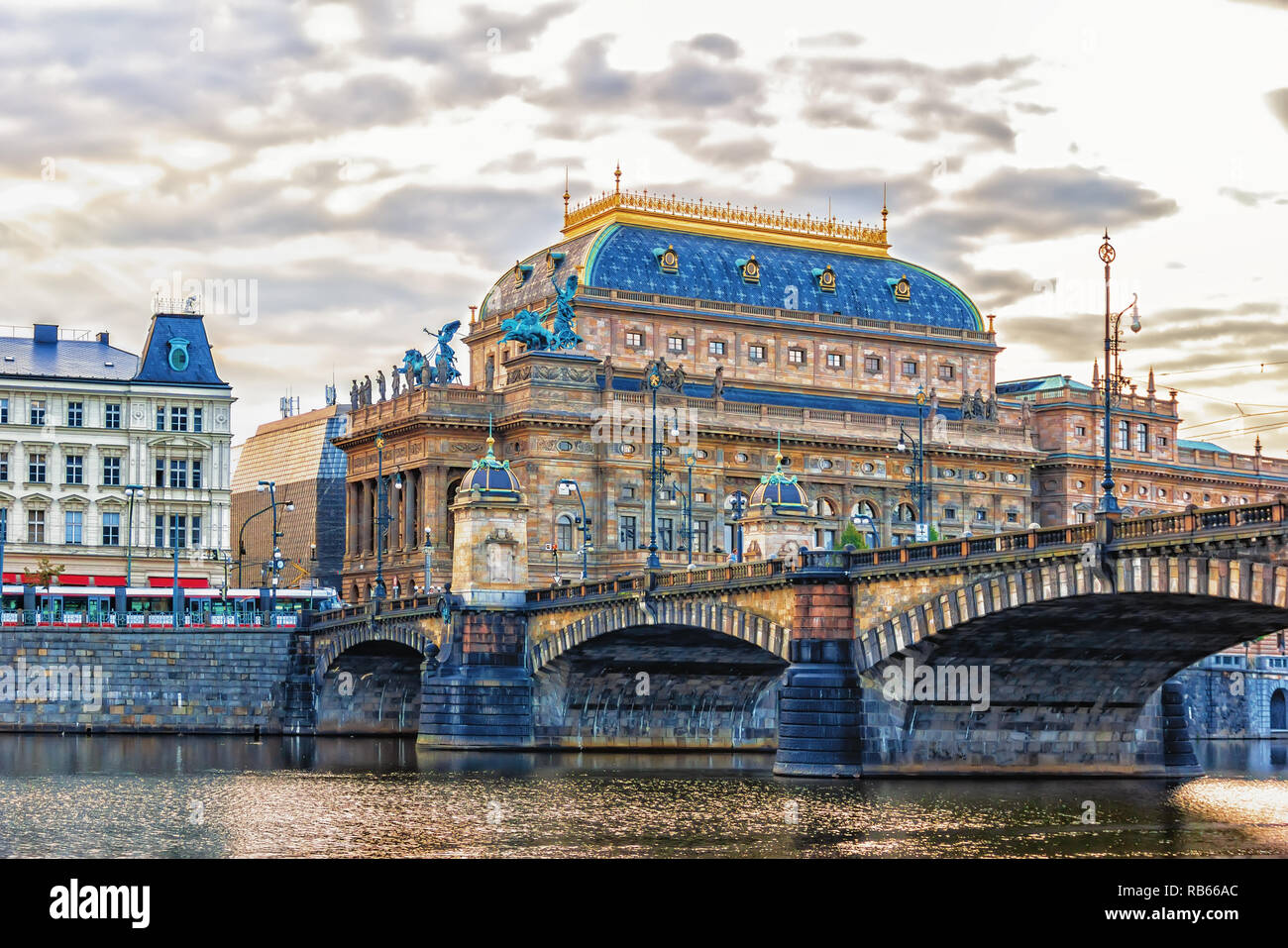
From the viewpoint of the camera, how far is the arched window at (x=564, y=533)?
14050cm

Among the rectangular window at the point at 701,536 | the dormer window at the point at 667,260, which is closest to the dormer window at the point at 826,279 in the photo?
the dormer window at the point at 667,260

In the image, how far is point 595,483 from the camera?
14175 cm

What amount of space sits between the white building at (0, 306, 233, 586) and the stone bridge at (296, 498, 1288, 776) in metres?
44.0

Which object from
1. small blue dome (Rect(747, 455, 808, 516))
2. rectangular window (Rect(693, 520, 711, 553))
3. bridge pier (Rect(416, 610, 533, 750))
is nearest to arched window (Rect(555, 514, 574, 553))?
rectangular window (Rect(693, 520, 711, 553))

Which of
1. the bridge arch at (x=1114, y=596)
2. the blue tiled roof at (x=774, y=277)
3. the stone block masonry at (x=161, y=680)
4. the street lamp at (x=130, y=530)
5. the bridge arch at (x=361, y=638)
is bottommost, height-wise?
the stone block masonry at (x=161, y=680)

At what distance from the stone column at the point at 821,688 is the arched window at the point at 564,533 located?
A: 62639 millimetres

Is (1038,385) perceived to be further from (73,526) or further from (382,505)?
(73,526)

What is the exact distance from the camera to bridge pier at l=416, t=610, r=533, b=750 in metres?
97.9

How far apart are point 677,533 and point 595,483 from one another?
20.7 feet

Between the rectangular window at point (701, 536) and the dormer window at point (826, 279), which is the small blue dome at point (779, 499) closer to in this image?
the rectangular window at point (701, 536)

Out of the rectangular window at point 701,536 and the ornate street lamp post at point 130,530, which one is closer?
the ornate street lamp post at point 130,530

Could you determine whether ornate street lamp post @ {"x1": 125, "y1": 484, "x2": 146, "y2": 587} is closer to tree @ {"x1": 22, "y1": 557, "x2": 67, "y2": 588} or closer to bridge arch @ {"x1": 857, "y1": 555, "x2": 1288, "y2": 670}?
tree @ {"x1": 22, "y1": 557, "x2": 67, "y2": 588}

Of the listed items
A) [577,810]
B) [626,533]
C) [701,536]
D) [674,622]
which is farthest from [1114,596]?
[701,536]
